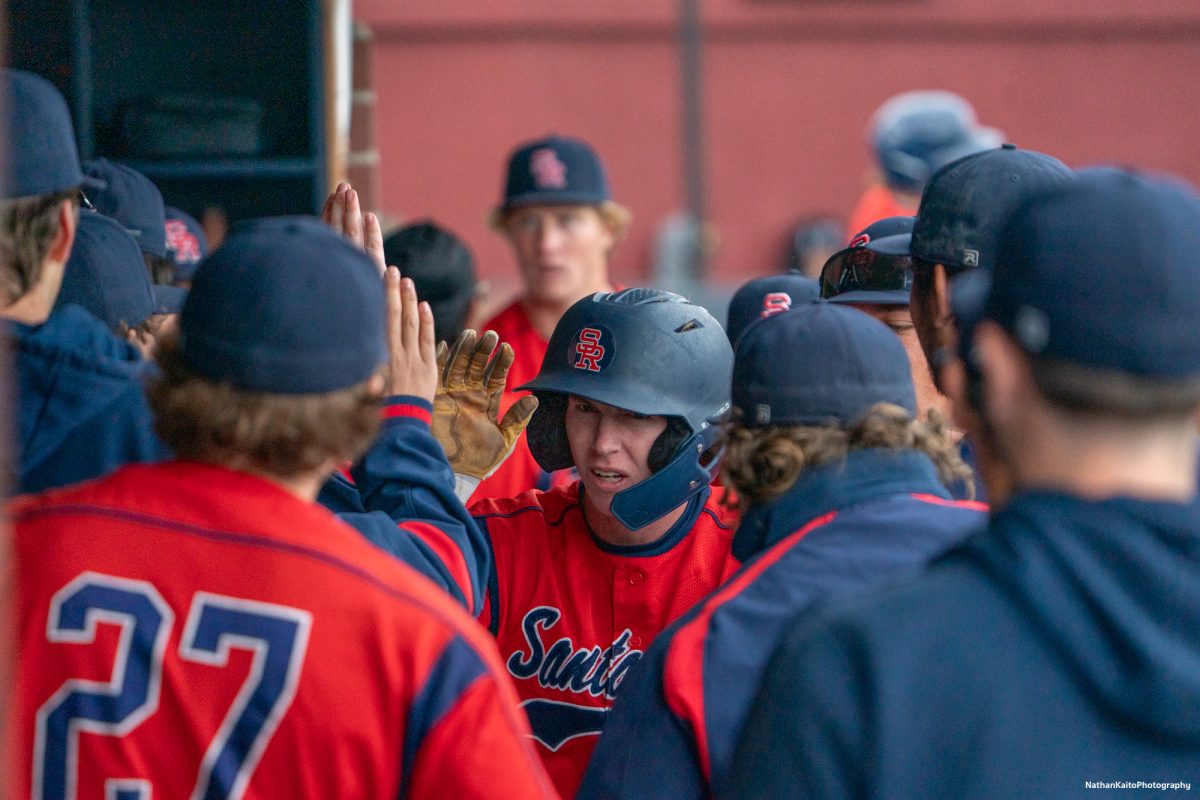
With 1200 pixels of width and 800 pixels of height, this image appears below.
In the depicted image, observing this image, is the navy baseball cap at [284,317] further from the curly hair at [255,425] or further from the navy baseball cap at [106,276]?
A: the navy baseball cap at [106,276]

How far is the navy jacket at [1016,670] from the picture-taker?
155 centimetres

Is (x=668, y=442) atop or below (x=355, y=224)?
below

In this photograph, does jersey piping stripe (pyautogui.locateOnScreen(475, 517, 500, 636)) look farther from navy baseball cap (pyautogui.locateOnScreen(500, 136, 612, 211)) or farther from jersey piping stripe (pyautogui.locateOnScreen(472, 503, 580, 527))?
navy baseball cap (pyautogui.locateOnScreen(500, 136, 612, 211))

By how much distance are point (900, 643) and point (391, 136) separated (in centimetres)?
1459

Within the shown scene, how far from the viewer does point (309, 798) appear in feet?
6.27

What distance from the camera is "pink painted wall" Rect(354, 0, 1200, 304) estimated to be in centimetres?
1570

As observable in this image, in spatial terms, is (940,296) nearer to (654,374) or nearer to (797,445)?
(654,374)

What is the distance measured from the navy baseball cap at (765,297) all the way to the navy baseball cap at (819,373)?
1.55m

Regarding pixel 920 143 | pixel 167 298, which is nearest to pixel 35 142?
pixel 167 298

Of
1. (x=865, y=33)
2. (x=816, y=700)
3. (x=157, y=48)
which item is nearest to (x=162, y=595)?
(x=816, y=700)

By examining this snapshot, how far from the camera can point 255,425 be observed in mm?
1953

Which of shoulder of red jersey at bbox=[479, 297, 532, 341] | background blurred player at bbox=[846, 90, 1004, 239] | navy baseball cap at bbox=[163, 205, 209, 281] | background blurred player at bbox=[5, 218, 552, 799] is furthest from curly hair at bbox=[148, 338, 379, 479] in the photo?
background blurred player at bbox=[846, 90, 1004, 239]

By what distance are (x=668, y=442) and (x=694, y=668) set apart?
1.21 meters

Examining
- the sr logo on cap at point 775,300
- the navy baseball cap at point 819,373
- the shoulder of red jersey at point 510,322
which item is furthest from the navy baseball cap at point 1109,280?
the shoulder of red jersey at point 510,322
